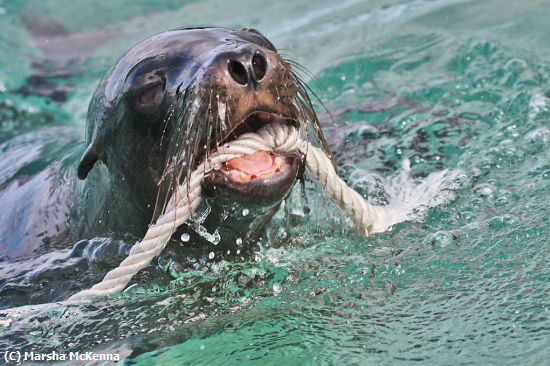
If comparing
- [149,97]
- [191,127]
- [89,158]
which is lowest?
[89,158]

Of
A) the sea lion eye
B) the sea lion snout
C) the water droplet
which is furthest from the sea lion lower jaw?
the water droplet

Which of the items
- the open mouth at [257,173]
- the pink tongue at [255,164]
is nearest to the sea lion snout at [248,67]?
the open mouth at [257,173]

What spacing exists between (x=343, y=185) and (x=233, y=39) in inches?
33.1

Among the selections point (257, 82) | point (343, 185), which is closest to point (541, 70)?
point (343, 185)

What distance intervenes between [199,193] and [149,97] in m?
0.45

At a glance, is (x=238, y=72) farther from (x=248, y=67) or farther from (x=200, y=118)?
(x=200, y=118)

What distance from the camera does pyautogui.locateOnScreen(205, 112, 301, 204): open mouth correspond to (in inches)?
126

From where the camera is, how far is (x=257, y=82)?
10.3 ft

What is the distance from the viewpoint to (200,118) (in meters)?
3.15

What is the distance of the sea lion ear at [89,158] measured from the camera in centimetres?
374

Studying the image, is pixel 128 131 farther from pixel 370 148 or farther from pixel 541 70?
pixel 541 70

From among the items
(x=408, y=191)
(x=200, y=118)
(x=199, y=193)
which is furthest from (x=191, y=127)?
(x=408, y=191)

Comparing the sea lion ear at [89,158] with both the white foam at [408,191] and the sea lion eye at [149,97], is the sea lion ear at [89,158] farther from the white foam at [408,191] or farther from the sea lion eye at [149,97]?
the white foam at [408,191]

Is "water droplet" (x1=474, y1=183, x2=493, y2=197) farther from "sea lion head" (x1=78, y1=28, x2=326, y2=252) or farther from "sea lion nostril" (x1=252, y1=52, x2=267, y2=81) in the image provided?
"sea lion nostril" (x1=252, y1=52, x2=267, y2=81)
